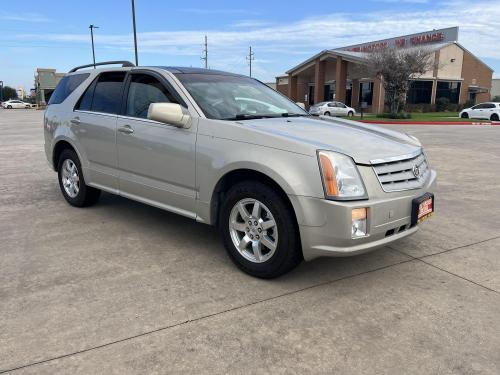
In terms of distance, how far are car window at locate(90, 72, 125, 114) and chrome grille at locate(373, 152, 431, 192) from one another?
295 cm

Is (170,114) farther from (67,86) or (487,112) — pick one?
(487,112)

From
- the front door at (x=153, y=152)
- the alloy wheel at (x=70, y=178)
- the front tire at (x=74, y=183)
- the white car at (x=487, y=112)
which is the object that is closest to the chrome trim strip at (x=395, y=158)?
the front door at (x=153, y=152)

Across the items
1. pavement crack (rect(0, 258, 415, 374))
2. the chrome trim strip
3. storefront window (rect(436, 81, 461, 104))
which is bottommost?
pavement crack (rect(0, 258, 415, 374))

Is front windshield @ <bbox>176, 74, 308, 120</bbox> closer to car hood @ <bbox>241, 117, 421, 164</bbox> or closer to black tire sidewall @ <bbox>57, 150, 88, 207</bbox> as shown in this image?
car hood @ <bbox>241, 117, 421, 164</bbox>

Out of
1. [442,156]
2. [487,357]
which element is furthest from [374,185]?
[442,156]

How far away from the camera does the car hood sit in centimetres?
340

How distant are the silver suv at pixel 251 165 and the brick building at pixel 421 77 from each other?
129 ft

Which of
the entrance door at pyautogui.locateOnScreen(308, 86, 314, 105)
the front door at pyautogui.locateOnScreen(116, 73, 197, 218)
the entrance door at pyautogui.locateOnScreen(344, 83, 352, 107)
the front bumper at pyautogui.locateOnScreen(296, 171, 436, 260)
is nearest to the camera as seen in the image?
the front bumper at pyautogui.locateOnScreen(296, 171, 436, 260)

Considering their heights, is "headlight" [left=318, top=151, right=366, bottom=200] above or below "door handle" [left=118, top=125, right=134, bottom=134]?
below

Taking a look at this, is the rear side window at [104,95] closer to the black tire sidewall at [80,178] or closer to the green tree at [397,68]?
the black tire sidewall at [80,178]

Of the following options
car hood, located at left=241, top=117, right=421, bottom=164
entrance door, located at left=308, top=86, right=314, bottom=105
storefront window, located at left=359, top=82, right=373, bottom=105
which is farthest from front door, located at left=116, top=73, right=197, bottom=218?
entrance door, located at left=308, top=86, right=314, bottom=105

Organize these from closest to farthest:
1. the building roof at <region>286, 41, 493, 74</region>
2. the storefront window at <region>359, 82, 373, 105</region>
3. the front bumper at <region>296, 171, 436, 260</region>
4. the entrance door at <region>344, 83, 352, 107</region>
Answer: the front bumper at <region>296, 171, 436, 260</region> → the building roof at <region>286, 41, 493, 74</region> → the storefront window at <region>359, 82, 373, 105</region> → the entrance door at <region>344, 83, 352, 107</region>

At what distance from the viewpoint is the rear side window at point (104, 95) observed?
4996mm

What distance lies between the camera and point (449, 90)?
153ft
